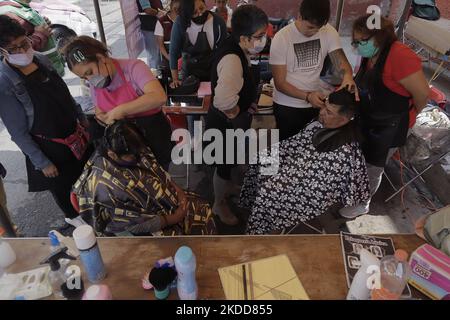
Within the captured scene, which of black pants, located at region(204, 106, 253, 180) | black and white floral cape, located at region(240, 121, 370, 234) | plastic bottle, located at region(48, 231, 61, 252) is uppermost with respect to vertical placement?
plastic bottle, located at region(48, 231, 61, 252)

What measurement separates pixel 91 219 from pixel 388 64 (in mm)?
1798

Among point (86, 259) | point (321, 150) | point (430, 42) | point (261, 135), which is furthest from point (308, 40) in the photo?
point (430, 42)

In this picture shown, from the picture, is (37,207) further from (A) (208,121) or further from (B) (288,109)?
(B) (288,109)

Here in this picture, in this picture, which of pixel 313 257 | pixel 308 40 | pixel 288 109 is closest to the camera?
pixel 313 257

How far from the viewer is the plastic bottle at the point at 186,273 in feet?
3.31

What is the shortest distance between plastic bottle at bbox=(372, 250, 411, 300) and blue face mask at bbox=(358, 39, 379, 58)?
1335 mm

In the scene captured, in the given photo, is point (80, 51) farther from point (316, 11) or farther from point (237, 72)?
point (316, 11)

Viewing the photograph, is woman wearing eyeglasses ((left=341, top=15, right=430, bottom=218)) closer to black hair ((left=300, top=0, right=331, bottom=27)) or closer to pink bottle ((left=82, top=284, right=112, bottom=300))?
black hair ((left=300, top=0, right=331, bottom=27))

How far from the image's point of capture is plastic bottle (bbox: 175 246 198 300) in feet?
3.31

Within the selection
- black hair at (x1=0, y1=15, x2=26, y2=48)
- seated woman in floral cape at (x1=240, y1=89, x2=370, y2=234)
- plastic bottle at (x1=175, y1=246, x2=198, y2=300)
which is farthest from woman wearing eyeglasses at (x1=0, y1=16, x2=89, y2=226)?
plastic bottle at (x1=175, y1=246, x2=198, y2=300)

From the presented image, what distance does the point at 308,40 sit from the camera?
2064mm

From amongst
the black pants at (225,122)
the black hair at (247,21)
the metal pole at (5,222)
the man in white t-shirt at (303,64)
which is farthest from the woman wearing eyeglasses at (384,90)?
the metal pole at (5,222)

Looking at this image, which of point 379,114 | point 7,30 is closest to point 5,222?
point 7,30

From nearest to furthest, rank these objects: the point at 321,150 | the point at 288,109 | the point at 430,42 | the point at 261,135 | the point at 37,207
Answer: the point at 321,150 < the point at 288,109 < the point at 37,207 < the point at 261,135 < the point at 430,42
